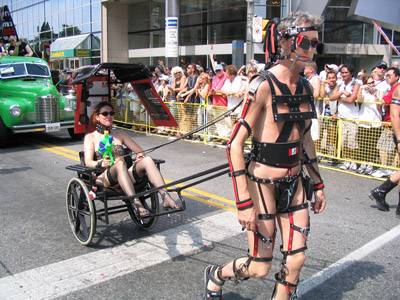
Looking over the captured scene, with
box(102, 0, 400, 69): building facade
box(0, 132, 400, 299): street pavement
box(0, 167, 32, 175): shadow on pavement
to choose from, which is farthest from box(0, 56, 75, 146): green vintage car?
box(102, 0, 400, 69): building facade

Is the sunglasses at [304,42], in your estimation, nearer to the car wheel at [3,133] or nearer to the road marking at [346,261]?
the road marking at [346,261]

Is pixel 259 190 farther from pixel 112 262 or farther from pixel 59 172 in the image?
→ pixel 59 172

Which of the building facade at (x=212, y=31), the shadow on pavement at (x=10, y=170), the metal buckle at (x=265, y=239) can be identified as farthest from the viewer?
the building facade at (x=212, y=31)

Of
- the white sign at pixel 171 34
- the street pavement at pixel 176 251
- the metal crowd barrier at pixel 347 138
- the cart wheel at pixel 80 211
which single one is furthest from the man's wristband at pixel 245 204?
the white sign at pixel 171 34

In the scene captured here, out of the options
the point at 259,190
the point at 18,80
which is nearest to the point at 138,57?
the point at 18,80

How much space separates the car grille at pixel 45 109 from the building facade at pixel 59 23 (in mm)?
19380

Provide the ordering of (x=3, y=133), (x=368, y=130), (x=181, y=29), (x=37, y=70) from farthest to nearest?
(x=181, y=29) < (x=37, y=70) < (x=3, y=133) < (x=368, y=130)

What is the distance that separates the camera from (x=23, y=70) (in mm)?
12633

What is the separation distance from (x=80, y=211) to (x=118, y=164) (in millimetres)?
677

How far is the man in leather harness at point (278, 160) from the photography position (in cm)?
294

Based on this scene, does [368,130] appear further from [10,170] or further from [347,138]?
[10,170]

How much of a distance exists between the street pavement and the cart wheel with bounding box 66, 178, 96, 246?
120 mm

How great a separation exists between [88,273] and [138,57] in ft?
103

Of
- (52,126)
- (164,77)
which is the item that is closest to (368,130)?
(164,77)
